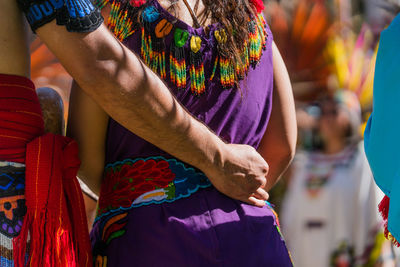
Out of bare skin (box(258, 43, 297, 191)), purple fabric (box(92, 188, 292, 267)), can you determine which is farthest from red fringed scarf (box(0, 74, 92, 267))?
bare skin (box(258, 43, 297, 191))

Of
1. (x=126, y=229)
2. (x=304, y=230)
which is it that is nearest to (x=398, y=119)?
(x=126, y=229)

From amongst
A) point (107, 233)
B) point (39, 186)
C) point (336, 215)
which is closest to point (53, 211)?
point (39, 186)

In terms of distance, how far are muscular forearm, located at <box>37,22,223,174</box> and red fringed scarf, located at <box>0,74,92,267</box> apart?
0.18 m

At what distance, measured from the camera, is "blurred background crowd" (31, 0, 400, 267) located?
428 centimetres

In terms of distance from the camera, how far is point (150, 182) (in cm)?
185

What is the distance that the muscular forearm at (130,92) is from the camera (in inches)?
61.9

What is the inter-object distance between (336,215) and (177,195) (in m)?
2.69

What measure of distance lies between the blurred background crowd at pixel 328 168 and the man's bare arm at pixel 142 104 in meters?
1.81

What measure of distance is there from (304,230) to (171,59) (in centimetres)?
274

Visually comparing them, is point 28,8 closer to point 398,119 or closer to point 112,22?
point 112,22

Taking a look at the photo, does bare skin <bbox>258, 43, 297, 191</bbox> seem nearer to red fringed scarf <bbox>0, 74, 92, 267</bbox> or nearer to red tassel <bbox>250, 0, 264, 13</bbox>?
red tassel <bbox>250, 0, 264, 13</bbox>

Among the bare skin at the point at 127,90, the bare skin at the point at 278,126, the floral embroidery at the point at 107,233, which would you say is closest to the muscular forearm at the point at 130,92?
the bare skin at the point at 127,90

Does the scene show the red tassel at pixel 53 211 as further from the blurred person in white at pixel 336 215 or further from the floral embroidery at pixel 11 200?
the blurred person in white at pixel 336 215

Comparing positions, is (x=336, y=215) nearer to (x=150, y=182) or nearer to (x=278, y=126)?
(x=278, y=126)
